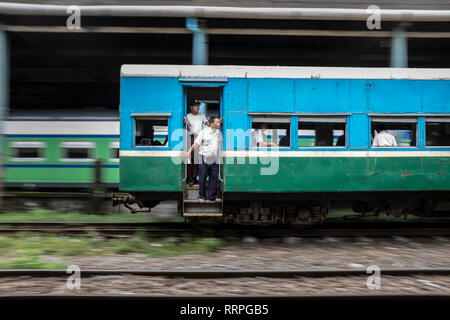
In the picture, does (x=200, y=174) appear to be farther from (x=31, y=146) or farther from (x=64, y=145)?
(x=31, y=146)

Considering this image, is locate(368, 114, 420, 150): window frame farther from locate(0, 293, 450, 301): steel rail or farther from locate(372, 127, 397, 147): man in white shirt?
locate(0, 293, 450, 301): steel rail

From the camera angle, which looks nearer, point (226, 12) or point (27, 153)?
point (226, 12)

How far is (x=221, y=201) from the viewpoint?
20.8ft

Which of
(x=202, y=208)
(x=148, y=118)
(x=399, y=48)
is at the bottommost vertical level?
(x=202, y=208)

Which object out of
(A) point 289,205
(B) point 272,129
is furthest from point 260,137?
(A) point 289,205

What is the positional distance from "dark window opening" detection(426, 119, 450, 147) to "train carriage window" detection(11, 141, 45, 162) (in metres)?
12.2

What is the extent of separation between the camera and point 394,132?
6500mm

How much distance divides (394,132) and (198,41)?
6.60m

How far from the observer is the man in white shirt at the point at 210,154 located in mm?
6266

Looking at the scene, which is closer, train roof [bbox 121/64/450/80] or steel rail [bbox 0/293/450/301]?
steel rail [bbox 0/293/450/301]

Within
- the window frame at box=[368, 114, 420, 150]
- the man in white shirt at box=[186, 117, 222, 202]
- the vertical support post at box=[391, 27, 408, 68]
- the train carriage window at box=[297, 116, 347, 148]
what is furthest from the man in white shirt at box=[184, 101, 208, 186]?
the vertical support post at box=[391, 27, 408, 68]

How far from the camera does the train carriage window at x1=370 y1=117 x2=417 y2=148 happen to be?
21.1 feet
